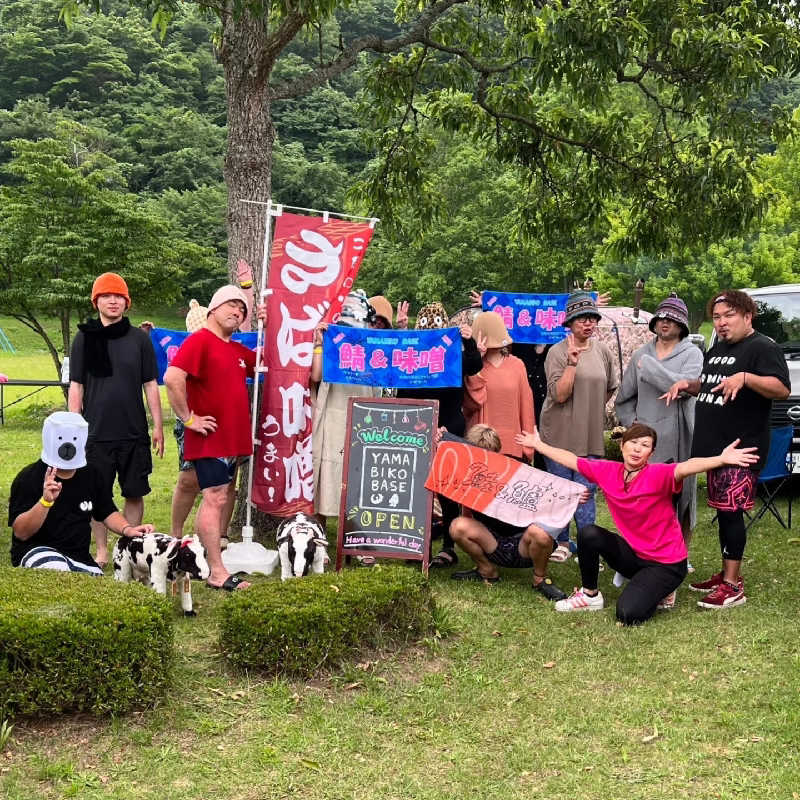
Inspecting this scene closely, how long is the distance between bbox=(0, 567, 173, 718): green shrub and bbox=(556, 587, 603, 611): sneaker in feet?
8.10

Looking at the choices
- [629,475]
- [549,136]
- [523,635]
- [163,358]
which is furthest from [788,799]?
[549,136]

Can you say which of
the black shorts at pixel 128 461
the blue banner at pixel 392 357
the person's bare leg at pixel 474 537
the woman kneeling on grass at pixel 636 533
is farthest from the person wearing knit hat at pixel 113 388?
the woman kneeling on grass at pixel 636 533

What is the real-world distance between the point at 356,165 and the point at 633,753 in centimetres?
4881

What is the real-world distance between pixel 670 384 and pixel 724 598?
135 centimetres

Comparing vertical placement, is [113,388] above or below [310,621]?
above

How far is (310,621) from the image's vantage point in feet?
14.7

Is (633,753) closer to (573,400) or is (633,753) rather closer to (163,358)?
(573,400)

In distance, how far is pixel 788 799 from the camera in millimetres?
3438

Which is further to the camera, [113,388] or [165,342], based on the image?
[165,342]

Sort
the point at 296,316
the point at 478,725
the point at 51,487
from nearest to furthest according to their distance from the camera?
1. the point at 478,725
2. the point at 51,487
3. the point at 296,316

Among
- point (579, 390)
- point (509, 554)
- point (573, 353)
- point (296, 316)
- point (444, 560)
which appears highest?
point (296, 316)

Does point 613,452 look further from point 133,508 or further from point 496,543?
point 133,508

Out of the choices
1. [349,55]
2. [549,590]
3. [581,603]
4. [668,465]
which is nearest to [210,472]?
[549,590]

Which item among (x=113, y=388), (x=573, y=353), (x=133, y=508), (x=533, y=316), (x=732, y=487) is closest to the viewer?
(x=732, y=487)
